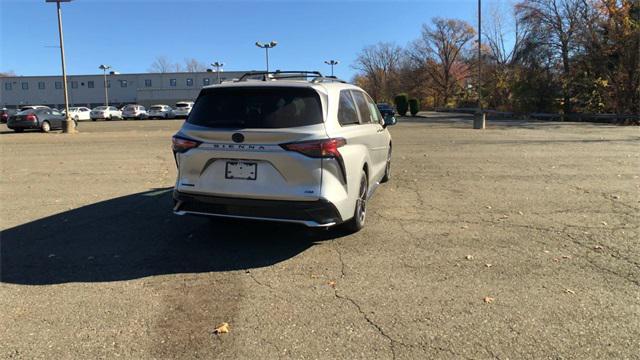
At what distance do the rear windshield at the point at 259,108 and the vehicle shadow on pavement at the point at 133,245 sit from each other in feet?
4.39

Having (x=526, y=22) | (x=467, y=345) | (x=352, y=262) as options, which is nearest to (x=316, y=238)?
(x=352, y=262)

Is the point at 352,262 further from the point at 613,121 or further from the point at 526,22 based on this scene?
the point at 526,22

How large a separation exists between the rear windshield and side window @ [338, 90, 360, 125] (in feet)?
1.57

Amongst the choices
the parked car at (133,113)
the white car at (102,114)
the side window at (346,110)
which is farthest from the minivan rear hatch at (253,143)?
the white car at (102,114)

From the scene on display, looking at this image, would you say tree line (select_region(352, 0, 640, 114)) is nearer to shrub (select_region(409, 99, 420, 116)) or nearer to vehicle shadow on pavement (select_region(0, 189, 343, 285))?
shrub (select_region(409, 99, 420, 116))

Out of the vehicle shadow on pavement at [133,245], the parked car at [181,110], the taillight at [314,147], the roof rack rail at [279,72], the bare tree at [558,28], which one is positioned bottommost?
the vehicle shadow on pavement at [133,245]

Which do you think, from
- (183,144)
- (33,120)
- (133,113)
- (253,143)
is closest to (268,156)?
(253,143)

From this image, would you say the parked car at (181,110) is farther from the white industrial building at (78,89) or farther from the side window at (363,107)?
the side window at (363,107)

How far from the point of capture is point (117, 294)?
13.7 ft

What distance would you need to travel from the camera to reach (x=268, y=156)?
480 centimetres

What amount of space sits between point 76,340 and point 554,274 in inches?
156

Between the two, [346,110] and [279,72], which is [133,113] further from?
[346,110]

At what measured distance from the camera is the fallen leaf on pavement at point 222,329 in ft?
11.5

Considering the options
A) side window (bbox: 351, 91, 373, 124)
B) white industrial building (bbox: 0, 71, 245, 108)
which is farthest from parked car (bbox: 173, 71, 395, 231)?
white industrial building (bbox: 0, 71, 245, 108)
